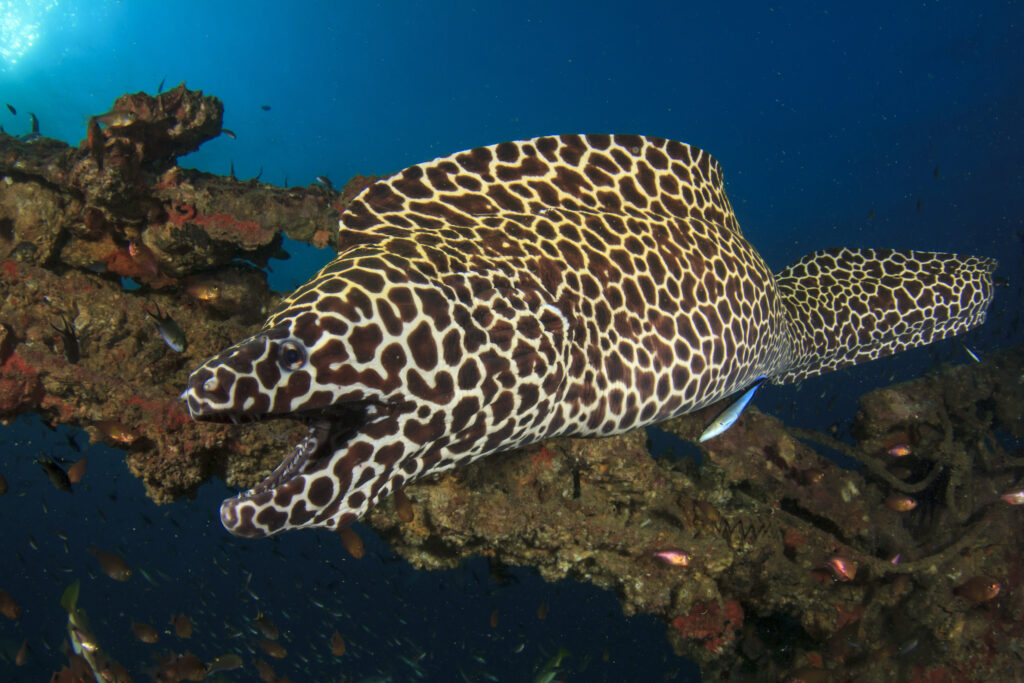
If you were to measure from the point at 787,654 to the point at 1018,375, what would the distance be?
6332 millimetres

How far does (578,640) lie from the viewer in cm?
2312

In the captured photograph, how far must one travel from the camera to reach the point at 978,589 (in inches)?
201

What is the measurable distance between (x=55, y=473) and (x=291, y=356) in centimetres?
493

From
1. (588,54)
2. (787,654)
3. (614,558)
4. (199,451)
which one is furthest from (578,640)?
(588,54)

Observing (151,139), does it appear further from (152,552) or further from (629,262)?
(152,552)

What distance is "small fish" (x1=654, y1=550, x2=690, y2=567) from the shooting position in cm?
445

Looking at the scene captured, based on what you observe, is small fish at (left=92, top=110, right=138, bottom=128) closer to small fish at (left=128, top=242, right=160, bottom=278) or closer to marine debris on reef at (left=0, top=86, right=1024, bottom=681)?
marine debris on reef at (left=0, top=86, right=1024, bottom=681)

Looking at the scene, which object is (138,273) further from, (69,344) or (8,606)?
(8,606)

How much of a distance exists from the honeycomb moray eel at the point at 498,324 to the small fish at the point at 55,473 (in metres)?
4.22

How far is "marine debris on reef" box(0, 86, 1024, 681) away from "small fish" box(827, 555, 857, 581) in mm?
25

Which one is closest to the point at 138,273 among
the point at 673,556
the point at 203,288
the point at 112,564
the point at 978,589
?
the point at 203,288

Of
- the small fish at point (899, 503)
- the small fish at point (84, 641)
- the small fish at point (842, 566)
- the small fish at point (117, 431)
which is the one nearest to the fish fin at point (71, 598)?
the small fish at point (84, 641)

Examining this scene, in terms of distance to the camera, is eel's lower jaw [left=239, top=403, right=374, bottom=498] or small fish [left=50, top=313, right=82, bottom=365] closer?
eel's lower jaw [left=239, top=403, right=374, bottom=498]

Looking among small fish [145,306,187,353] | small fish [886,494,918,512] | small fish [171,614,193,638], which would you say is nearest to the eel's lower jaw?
small fish [145,306,187,353]
